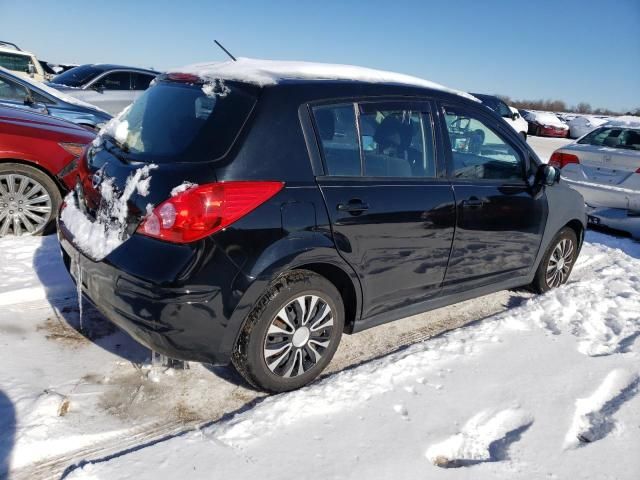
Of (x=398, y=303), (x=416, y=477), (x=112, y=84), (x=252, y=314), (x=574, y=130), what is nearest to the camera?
(x=416, y=477)

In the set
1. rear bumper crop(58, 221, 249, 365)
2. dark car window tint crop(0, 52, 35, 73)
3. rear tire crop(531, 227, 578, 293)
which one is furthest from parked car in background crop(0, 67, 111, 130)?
rear tire crop(531, 227, 578, 293)

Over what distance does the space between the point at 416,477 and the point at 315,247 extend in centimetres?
118

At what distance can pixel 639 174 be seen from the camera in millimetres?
6680

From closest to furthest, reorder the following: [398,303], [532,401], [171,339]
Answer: [171,339] → [532,401] → [398,303]

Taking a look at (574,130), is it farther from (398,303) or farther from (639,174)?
(398,303)

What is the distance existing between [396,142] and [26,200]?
3423 millimetres

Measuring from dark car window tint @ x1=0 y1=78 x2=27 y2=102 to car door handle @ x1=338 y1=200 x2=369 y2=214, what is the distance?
6604 mm

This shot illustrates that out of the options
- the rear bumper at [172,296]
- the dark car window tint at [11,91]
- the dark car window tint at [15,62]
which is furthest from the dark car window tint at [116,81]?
the rear bumper at [172,296]

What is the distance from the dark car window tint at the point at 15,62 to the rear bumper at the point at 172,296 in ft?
39.3

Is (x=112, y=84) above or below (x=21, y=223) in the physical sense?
above

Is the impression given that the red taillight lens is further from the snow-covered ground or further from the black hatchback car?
the black hatchback car

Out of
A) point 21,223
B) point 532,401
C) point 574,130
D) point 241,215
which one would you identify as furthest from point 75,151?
point 574,130

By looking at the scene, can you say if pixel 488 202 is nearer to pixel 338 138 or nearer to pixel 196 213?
pixel 338 138

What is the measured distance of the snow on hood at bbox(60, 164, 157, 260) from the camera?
8.76 feet
